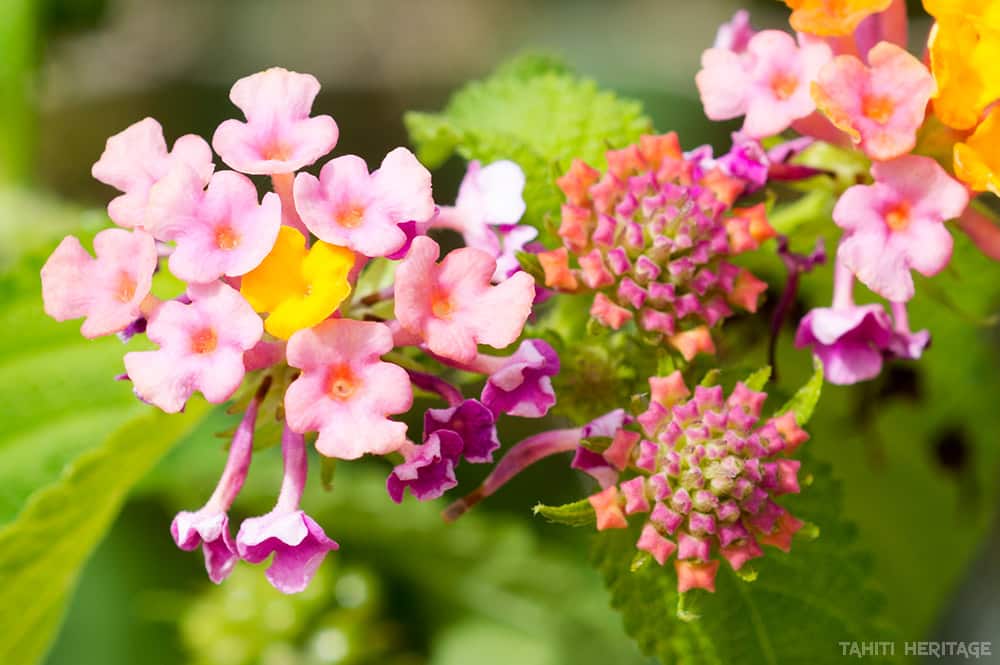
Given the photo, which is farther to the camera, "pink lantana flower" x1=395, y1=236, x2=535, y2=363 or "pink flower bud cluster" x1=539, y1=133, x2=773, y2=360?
"pink flower bud cluster" x1=539, y1=133, x2=773, y2=360

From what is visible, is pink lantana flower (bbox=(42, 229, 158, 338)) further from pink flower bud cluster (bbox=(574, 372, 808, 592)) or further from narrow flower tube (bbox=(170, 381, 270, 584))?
pink flower bud cluster (bbox=(574, 372, 808, 592))

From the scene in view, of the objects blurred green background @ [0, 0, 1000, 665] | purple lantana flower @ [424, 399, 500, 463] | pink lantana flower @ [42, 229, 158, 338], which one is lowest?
blurred green background @ [0, 0, 1000, 665]

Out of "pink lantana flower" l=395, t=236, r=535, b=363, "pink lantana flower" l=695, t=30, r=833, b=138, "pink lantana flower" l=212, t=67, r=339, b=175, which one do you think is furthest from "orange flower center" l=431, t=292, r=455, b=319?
"pink lantana flower" l=695, t=30, r=833, b=138

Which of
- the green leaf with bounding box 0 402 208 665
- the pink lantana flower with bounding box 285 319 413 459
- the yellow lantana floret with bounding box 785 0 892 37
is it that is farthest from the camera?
the green leaf with bounding box 0 402 208 665

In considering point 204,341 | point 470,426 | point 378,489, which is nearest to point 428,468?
point 470,426

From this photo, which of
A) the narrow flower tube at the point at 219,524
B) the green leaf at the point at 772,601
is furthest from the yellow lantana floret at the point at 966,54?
the narrow flower tube at the point at 219,524

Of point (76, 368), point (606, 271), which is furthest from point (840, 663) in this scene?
point (76, 368)

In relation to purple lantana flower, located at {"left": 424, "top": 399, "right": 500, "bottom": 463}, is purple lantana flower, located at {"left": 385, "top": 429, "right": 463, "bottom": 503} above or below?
below
